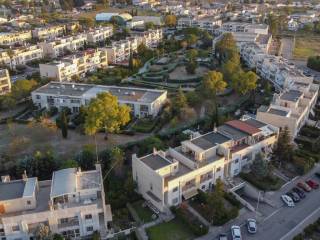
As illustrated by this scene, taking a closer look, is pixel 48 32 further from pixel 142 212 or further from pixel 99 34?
pixel 142 212

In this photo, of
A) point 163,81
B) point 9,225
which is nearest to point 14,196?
point 9,225

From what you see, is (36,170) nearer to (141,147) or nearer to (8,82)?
(141,147)

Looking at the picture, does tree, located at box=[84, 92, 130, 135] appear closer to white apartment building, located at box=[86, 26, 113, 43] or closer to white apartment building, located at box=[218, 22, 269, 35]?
white apartment building, located at box=[86, 26, 113, 43]

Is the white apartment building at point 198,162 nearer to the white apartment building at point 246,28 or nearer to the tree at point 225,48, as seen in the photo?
the tree at point 225,48

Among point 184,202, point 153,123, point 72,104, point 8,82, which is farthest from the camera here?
point 8,82

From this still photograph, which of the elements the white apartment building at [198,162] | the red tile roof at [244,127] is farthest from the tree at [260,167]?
the red tile roof at [244,127]

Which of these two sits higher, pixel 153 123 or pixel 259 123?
Result: pixel 259 123

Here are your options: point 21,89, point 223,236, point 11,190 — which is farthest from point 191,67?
point 11,190
